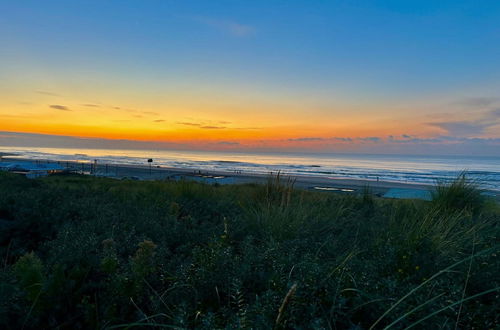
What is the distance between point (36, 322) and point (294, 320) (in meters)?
1.58

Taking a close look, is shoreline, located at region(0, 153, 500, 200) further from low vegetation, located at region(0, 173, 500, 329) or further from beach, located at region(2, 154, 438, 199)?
low vegetation, located at region(0, 173, 500, 329)

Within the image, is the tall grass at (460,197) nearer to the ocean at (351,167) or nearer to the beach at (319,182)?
the ocean at (351,167)

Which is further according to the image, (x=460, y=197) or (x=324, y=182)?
(x=324, y=182)

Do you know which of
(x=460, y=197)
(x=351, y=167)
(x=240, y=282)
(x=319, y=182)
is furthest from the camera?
(x=351, y=167)

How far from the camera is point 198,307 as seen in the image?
85.7 inches

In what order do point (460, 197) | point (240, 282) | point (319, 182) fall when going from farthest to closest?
point (319, 182), point (460, 197), point (240, 282)

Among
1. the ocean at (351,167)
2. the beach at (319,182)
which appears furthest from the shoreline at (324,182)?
the ocean at (351,167)

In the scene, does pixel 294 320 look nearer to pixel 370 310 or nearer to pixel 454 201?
pixel 370 310

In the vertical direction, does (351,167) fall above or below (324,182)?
above

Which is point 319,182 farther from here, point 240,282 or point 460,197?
point 240,282

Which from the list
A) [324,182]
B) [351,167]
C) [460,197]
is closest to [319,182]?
[324,182]

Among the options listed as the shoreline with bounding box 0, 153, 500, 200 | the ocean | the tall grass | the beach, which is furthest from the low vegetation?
the ocean

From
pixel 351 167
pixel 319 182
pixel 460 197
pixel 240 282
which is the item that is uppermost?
pixel 351 167

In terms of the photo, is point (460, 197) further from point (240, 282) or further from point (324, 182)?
point (324, 182)
